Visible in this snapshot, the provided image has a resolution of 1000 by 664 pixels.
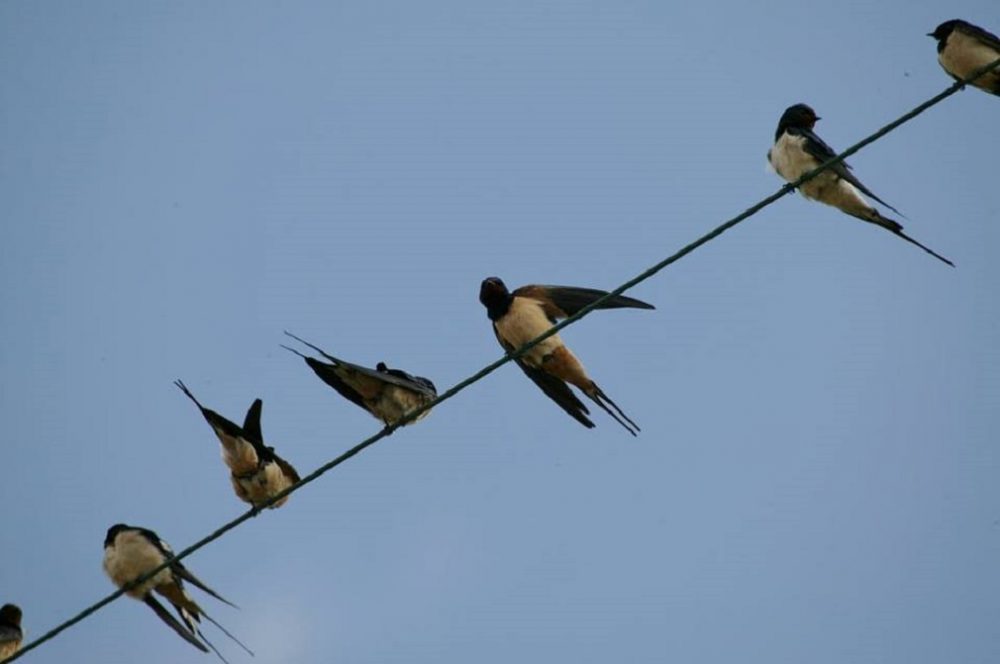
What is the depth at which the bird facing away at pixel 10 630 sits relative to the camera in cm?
957

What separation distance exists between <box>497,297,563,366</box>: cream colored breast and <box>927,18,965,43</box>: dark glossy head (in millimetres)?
3602

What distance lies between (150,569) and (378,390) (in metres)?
1.82

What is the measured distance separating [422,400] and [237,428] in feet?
4.12

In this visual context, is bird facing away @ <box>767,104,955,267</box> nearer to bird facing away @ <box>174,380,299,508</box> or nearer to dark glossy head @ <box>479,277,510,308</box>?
dark glossy head @ <box>479,277,510,308</box>

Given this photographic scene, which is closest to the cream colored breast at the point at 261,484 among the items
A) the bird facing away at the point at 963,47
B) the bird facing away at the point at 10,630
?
the bird facing away at the point at 10,630

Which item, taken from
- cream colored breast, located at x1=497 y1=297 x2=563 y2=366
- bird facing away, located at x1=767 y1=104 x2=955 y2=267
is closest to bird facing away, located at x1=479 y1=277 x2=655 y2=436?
cream colored breast, located at x1=497 y1=297 x2=563 y2=366

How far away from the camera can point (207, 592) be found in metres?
7.16

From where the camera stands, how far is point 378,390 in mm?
7996

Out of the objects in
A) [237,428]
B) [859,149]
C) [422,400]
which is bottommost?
[859,149]

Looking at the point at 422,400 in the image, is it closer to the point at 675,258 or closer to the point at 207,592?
the point at 207,592

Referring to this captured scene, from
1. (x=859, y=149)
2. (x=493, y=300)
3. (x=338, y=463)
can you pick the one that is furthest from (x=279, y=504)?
(x=859, y=149)

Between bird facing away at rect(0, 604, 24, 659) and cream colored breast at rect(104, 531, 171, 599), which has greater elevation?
bird facing away at rect(0, 604, 24, 659)

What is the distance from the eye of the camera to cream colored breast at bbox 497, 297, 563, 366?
784 cm

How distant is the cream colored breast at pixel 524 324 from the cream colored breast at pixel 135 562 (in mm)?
2623
